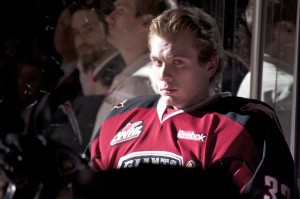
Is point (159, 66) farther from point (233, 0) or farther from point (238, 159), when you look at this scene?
point (233, 0)

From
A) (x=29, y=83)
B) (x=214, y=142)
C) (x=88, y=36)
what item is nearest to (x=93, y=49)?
(x=88, y=36)

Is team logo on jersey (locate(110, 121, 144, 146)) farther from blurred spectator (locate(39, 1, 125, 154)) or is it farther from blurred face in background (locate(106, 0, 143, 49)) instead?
blurred face in background (locate(106, 0, 143, 49))

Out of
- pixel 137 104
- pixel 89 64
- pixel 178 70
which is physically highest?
pixel 178 70

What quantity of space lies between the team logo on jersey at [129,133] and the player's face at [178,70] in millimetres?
85

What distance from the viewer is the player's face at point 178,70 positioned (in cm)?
136

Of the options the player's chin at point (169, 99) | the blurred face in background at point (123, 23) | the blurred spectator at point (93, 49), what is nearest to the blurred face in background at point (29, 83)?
the blurred spectator at point (93, 49)

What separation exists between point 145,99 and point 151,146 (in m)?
0.19

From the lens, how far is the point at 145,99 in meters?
1.52

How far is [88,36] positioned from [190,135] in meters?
0.96

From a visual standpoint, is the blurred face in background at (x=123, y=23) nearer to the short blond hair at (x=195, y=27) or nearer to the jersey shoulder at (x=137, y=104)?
the jersey shoulder at (x=137, y=104)

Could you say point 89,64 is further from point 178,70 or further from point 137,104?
point 178,70

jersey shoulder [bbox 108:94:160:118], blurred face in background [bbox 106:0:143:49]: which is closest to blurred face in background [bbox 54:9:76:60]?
blurred face in background [bbox 106:0:143:49]

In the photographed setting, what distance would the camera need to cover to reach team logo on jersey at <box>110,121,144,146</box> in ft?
4.60

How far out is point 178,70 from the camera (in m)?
1.37
